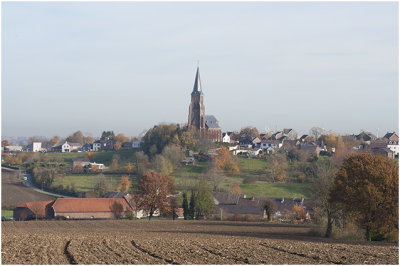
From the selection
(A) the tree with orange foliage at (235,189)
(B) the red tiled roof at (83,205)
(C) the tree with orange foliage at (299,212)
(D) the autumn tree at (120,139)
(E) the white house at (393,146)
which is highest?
(D) the autumn tree at (120,139)

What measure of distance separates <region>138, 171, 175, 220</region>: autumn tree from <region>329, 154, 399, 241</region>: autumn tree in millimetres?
28358

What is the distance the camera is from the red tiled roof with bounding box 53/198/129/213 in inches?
2375

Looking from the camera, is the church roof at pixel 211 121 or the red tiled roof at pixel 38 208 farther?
the church roof at pixel 211 121

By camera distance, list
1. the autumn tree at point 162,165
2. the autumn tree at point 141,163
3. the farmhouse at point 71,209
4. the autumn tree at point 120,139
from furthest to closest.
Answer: the autumn tree at point 120,139 → the autumn tree at point 141,163 → the autumn tree at point 162,165 → the farmhouse at point 71,209

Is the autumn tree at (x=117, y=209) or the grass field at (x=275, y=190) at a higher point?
the grass field at (x=275, y=190)

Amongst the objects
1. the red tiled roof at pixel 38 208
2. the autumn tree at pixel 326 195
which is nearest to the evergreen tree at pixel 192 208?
the red tiled roof at pixel 38 208

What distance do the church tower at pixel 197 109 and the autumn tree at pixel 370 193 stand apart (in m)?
95.3

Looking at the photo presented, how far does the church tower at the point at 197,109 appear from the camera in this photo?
12875cm

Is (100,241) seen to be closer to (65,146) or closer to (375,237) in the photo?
(375,237)

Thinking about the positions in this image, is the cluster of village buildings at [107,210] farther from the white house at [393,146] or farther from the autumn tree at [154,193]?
the white house at [393,146]

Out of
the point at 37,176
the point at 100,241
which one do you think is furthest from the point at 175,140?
the point at 100,241

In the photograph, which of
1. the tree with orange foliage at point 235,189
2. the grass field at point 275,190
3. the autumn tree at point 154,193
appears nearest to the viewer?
→ the autumn tree at point 154,193

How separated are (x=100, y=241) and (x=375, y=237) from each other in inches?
730

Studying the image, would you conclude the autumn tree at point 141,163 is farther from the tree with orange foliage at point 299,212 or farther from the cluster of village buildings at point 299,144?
the tree with orange foliage at point 299,212
